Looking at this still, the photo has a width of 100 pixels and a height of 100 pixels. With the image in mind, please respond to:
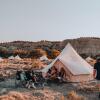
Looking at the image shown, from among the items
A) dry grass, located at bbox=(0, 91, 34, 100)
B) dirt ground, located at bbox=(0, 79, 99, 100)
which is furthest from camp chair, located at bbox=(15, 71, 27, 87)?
dry grass, located at bbox=(0, 91, 34, 100)

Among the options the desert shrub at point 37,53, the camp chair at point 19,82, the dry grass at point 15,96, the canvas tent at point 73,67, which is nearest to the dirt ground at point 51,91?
the camp chair at point 19,82

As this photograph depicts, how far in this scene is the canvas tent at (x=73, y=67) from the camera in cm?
1795

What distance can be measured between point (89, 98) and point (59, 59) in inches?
198

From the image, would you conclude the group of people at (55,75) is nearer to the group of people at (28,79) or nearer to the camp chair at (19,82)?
the group of people at (28,79)

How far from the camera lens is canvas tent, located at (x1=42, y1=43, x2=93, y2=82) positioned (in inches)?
707

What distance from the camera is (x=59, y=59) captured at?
1867 cm

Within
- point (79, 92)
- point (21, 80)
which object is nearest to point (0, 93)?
point (21, 80)

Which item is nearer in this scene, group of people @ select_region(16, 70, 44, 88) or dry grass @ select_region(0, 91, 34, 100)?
dry grass @ select_region(0, 91, 34, 100)

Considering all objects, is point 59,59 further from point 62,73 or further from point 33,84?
point 33,84

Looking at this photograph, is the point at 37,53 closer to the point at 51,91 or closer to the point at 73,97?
the point at 51,91

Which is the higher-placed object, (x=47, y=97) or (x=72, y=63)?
(x=72, y=63)

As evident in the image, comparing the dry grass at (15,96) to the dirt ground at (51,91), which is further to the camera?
the dirt ground at (51,91)

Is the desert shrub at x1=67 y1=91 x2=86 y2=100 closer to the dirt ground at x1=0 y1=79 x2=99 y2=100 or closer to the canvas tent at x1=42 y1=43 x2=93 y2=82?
the dirt ground at x1=0 y1=79 x2=99 y2=100

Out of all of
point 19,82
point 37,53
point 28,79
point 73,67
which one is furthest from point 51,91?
point 37,53
